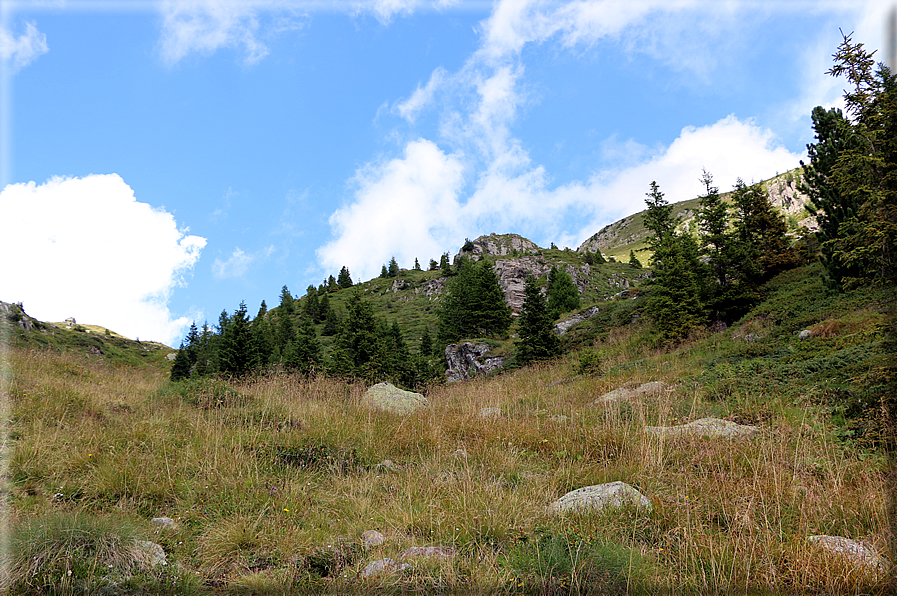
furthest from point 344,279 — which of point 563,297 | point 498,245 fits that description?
point 563,297

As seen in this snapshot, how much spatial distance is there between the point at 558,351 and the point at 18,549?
2441cm

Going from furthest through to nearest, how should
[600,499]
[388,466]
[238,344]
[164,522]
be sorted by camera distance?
[238,344], [388,466], [600,499], [164,522]

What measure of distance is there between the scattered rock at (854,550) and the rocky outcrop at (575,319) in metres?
28.7

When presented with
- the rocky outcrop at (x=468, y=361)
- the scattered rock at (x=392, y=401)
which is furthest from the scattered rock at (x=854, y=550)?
the rocky outcrop at (x=468, y=361)

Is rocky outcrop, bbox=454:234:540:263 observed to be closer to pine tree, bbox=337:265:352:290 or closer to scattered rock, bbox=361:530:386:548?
pine tree, bbox=337:265:352:290

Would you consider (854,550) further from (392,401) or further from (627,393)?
(392,401)

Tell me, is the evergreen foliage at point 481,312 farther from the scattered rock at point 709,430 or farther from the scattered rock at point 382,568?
the scattered rock at point 382,568

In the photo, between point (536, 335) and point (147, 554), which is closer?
point (147, 554)

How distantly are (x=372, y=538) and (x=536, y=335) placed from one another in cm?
2285

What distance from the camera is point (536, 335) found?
25.7 m

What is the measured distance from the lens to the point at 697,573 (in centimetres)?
304

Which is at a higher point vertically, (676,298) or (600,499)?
(676,298)

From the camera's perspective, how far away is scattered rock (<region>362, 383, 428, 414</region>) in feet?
28.8

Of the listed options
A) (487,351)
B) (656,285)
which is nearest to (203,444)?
(656,285)
